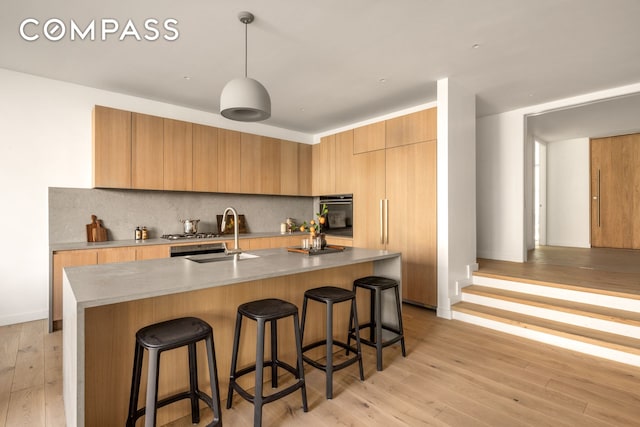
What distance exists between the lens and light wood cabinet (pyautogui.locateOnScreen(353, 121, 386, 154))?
173 inches

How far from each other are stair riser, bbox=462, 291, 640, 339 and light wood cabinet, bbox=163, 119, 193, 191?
149 inches

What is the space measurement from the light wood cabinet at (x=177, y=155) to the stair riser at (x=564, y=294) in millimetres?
3942

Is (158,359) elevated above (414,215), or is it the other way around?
(414,215)

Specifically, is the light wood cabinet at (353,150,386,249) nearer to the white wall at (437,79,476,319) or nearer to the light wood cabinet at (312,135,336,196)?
the light wood cabinet at (312,135,336,196)

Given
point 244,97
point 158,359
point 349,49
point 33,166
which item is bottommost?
point 158,359

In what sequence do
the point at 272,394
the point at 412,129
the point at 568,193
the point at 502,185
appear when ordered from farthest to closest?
the point at 568,193 < the point at 502,185 < the point at 412,129 < the point at 272,394

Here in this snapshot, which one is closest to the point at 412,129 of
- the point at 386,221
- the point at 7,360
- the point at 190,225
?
the point at 386,221

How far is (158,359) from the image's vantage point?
1438mm

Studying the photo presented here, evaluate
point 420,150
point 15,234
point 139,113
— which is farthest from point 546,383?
point 15,234

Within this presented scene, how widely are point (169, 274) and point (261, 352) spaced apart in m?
0.67

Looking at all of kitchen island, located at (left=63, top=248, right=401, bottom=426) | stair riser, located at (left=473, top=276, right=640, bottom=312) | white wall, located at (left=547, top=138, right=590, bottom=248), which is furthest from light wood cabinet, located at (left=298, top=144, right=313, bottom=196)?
white wall, located at (left=547, top=138, right=590, bottom=248)

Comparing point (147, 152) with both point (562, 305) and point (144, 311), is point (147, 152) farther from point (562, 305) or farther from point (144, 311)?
point (562, 305)

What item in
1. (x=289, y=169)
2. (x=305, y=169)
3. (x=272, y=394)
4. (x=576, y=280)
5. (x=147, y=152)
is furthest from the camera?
(x=305, y=169)

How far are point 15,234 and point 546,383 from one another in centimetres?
505
